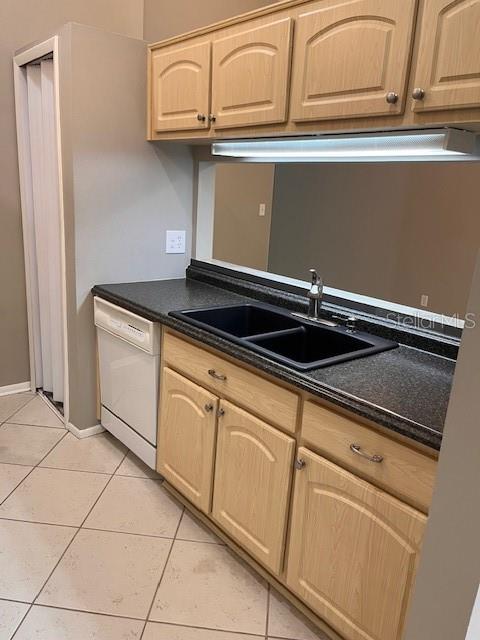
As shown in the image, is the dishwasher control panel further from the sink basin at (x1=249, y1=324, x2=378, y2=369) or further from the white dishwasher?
the sink basin at (x1=249, y1=324, x2=378, y2=369)

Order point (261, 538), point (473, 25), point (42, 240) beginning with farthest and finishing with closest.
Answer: point (42, 240) < point (261, 538) < point (473, 25)

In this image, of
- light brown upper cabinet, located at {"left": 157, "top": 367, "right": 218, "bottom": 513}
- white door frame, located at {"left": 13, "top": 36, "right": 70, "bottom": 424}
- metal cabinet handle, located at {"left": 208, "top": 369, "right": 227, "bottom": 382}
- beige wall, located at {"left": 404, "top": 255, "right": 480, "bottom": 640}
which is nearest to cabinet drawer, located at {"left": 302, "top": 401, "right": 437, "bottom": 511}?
beige wall, located at {"left": 404, "top": 255, "right": 480, "bottom": 640}

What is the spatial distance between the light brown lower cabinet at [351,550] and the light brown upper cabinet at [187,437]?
48 cm

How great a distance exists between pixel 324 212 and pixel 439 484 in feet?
13.8

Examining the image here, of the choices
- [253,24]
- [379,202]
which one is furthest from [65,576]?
[379,202]

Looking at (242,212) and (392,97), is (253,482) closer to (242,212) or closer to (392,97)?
(392,97)

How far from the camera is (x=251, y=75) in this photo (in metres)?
1.90

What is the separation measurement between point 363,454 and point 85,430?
6.34 feet

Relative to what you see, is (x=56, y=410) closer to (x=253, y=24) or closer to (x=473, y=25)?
(x=253, y=24)

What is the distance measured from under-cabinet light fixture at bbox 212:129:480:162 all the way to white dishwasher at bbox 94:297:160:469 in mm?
933

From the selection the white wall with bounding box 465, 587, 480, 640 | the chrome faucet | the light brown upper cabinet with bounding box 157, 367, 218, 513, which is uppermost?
the chrome faucet

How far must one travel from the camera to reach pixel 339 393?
138cm

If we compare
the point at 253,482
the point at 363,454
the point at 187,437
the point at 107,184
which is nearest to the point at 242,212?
the point at 107,184

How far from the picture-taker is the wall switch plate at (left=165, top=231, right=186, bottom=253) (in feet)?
9.17
